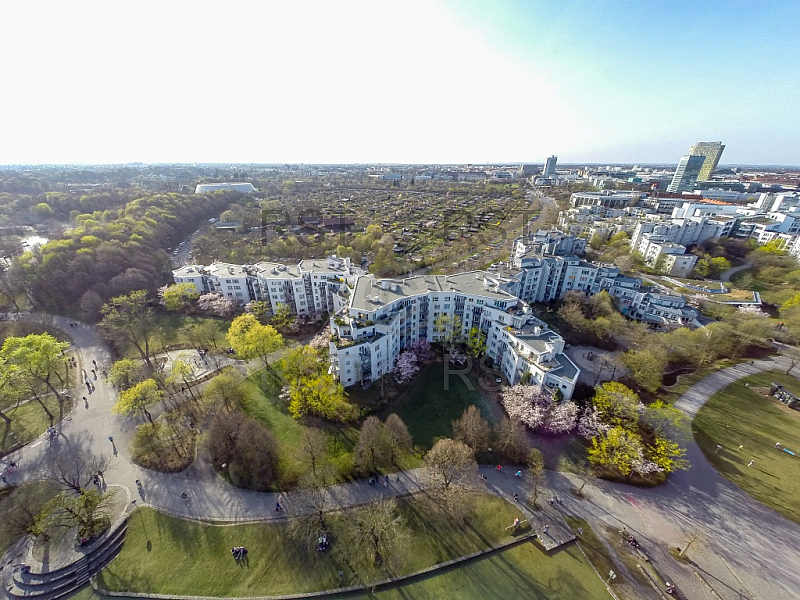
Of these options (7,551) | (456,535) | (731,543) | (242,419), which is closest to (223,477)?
(242,419)

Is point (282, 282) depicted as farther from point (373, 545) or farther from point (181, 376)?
point (373, 545)

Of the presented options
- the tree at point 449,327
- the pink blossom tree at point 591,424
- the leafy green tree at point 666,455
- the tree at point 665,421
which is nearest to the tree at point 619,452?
the leafy green tree at point 666,455

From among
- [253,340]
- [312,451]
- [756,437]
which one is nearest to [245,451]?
[312,451]

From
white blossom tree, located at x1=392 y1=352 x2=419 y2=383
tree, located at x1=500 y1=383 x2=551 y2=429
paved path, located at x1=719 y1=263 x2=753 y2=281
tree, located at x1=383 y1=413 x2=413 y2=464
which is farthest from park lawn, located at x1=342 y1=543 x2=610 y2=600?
paved path, located at x1=719 y1=263 x2=753 y2=281

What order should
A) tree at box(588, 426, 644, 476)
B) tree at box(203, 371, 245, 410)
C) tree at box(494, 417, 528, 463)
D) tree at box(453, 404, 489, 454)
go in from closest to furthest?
tree at box(588, 426, 644, 476) < tree at box(494, 417, 528, 463) < tree at box(453, 404, 489, 454) < tree at box(203, 371, 245, 410)

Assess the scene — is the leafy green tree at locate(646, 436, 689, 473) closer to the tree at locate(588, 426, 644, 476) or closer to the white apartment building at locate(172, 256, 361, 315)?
the tree at locate(588, 426, 644, 476)

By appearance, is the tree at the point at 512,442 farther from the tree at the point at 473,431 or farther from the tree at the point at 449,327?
the tree at the point at 449,327

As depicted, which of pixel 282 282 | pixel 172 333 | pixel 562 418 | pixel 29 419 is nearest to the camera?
pixel 562 418
